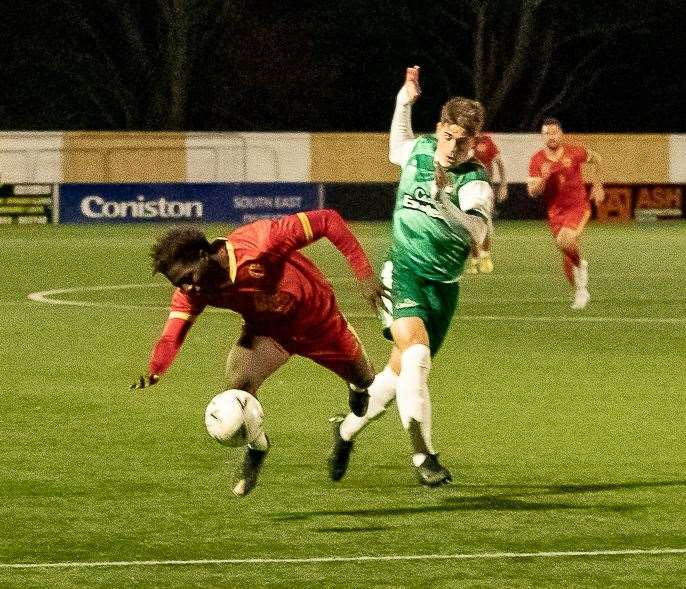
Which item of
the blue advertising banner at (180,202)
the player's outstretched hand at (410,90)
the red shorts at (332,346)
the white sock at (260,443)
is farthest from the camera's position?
the blue advertising banner at (180,202)

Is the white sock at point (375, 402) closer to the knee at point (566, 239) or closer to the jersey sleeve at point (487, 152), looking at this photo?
the knee at point (566, 239)

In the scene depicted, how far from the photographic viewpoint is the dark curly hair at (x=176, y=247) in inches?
348

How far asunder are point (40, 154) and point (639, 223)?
12.3m

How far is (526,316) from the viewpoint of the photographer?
20453 mm

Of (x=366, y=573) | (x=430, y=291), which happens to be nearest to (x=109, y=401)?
(x=430, y=291)

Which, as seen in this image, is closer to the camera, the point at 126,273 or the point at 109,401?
the point at 109,401

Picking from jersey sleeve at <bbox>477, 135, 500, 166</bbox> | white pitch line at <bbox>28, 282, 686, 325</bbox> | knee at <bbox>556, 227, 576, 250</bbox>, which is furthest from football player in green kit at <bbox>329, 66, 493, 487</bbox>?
jersey sleeve at <bbox>477, 135, 500, 166</bbox>

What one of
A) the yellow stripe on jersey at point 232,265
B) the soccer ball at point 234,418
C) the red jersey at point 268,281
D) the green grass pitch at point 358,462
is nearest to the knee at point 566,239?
the green grass pitch at point 358,462

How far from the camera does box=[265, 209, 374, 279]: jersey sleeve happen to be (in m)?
9.33

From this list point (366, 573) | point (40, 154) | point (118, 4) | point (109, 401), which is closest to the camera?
point (366, 573)

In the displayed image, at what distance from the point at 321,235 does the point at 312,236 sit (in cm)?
5

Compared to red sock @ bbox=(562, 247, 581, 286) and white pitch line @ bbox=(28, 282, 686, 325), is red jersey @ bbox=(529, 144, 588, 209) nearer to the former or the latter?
red sock @ bbox=(562, 247, 581, 286)

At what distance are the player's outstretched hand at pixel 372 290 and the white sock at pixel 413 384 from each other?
849 mm

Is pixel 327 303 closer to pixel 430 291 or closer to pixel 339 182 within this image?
pixel 430 291
